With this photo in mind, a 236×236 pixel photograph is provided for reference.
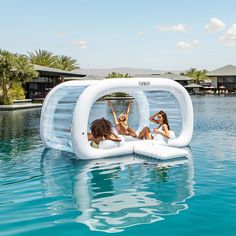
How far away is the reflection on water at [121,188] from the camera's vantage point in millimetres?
6070

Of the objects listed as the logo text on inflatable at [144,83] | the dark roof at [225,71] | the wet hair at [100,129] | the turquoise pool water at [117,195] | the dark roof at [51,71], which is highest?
the dark roof at [225,71]

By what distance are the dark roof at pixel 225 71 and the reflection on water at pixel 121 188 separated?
81397 millimetres

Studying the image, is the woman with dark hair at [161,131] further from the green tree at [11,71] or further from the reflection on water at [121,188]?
the green tree at [11,71]

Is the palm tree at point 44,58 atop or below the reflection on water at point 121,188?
atop

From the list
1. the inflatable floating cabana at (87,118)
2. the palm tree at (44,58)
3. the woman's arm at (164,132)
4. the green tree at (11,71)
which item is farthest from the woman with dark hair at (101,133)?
the palm tree at (44,58)

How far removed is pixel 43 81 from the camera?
2124 inches

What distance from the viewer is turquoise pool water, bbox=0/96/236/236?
5695 mm

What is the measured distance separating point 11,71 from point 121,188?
1289 inches

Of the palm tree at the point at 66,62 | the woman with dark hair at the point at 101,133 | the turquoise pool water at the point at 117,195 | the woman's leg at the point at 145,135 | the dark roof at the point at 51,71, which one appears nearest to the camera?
the turquoise pool water at the point at 117,195

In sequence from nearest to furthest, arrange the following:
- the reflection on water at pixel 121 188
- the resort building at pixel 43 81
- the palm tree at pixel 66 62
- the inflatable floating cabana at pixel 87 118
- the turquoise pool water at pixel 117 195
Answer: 1. the turquoise pool water at pixel 117 195
2. the reflection on water at pixel 121 188
3. the inflatable floating cabana at pixel 87 118
4. the resort building at pixel 43 81
5. the palm tree at pixel 66 62

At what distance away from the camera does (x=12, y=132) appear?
17.7m

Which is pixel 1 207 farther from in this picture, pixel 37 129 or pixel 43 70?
pixel 43 70

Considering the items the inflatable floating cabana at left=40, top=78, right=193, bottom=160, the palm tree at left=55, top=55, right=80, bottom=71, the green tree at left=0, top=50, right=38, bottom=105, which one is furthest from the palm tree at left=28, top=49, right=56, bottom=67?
the inflatable floating cabana at left=40, top=78, right=193, bottom=160

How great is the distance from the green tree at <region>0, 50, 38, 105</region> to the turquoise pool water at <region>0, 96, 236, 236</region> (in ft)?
88.1
